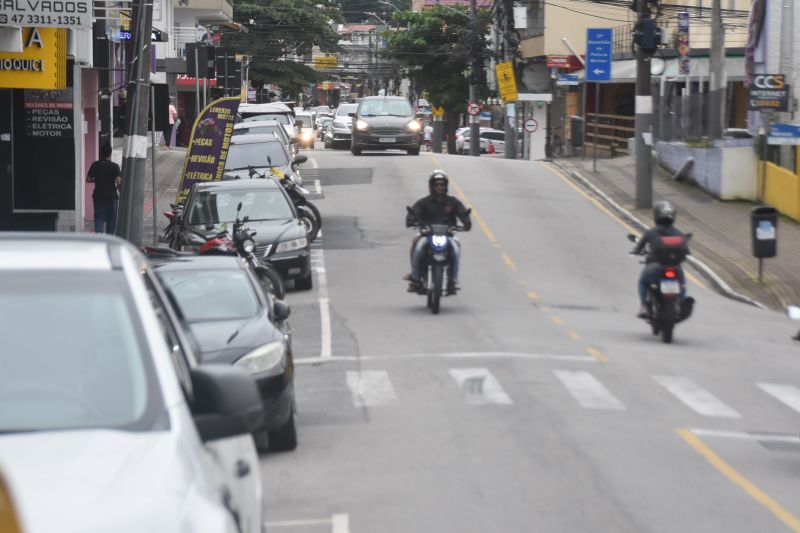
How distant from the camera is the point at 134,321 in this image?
15.8ft

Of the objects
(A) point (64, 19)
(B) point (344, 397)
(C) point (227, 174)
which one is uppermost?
(A) point (64, 19)

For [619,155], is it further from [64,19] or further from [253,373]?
[253,373]

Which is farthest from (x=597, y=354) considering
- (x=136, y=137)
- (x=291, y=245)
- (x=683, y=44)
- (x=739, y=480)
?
(x=683, y=44)

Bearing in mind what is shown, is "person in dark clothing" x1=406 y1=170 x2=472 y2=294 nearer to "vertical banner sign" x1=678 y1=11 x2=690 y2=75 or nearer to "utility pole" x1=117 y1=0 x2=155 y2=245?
"utility pole" x1=117 y1=0 x2=155 y2=245

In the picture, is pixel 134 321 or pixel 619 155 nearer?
pixel 134 321

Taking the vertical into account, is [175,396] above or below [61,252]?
below

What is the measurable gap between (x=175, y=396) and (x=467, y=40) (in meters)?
60.4

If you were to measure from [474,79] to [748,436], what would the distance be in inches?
2088

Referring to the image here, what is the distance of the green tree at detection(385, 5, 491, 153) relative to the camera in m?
69.8

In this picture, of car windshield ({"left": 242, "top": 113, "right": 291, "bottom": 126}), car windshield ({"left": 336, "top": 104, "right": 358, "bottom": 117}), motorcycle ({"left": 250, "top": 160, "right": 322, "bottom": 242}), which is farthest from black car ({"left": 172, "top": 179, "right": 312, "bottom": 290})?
car windshield ({"left": 336, "top": 104, "right": 358, "bottom": 117})

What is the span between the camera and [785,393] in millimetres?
14172

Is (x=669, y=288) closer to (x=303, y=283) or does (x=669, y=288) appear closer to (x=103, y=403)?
(x=303, y=283)

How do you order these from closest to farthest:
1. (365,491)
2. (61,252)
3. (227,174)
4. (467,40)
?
1. (61,252)
2. (365,491)
3. (227,174)
4. (467,40)

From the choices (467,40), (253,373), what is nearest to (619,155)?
(467,40)
